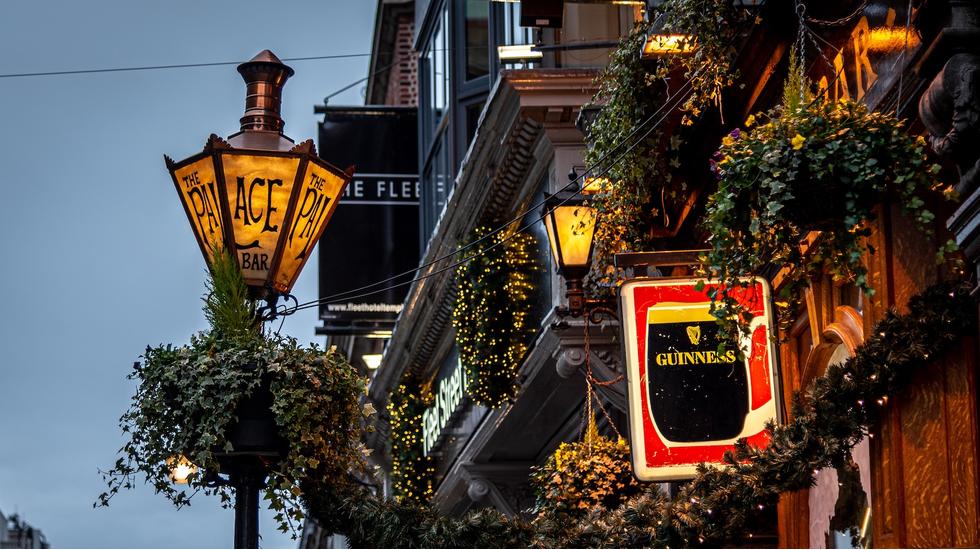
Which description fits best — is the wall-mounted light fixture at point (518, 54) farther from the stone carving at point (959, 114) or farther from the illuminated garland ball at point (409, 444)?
the illuminated garland ball at point (409, 444)

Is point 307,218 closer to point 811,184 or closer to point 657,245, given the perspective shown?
point 811,184

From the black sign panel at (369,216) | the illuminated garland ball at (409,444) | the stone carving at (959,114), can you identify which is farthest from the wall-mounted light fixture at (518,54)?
the illuminated garland ball at (409,444)

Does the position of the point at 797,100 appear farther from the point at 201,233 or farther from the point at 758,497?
the point at 201,233

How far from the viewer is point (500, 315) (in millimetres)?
16219

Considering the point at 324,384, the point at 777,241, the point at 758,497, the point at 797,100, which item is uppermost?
the point at 797,100

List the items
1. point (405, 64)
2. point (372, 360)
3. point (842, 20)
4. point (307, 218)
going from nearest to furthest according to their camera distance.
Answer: point (842, 20) → point (307, 218) → point (405, 64) → point (372, 360)

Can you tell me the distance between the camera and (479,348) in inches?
643

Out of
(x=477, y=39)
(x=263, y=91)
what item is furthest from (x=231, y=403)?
(x=477, y=39)

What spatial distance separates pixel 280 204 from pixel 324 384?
34.8 inches

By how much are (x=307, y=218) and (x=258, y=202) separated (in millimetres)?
247

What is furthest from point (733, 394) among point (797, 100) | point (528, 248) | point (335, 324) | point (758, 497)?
point (335, 324)

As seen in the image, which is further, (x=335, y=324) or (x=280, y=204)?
(x=335, y=324)

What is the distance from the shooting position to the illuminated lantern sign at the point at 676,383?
27.8ft

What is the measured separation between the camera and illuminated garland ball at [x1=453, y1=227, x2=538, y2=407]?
632 inches
